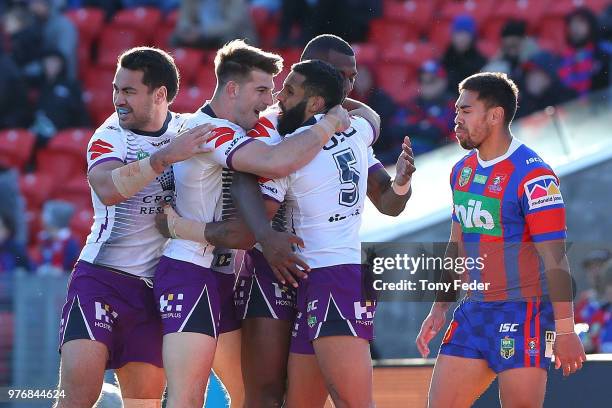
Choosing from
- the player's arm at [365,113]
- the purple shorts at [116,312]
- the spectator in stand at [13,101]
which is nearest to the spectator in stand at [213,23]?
the spectator in stand at [13,101]

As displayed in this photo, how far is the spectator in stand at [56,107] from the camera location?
12.7m

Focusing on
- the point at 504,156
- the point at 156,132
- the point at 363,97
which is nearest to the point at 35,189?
the point at 363,97

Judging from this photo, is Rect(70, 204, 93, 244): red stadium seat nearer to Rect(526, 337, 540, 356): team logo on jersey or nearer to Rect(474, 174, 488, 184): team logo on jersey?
Rect(474, 174, 488, 184): team logo on jersey

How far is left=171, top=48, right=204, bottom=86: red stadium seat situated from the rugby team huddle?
24.4 feet

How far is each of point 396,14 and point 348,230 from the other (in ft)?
27.2

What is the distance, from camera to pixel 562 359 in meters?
5.41

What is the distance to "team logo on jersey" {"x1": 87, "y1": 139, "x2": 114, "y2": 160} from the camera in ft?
18.8

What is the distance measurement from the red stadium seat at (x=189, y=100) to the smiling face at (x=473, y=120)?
6.97 metres

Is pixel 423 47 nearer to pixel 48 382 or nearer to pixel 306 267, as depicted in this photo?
pixel 48 382

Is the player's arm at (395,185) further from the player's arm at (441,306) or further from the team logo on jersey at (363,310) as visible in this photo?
the team logo on jersey at (363,310)

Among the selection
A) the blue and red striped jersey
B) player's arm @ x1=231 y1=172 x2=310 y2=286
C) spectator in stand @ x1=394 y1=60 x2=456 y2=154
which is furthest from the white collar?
spectator in stand @ x1=394 y1=60 x2=456 y2=154

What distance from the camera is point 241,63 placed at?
5.66 m

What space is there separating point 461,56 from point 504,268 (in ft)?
22.3

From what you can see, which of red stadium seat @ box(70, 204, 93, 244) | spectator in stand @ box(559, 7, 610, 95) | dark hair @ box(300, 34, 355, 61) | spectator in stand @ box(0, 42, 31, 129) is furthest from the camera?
spectator in stand @ box(0, 42, 31, 129)
